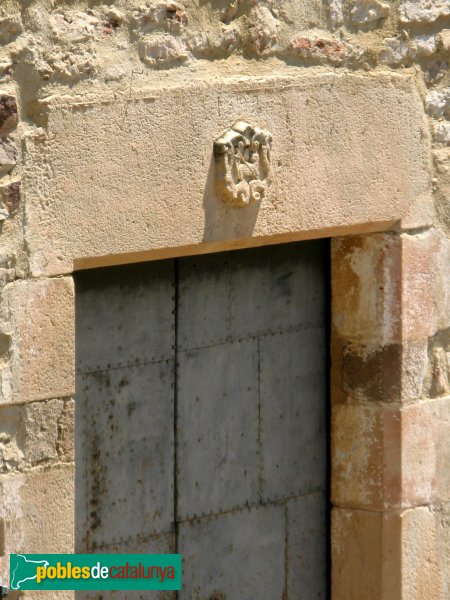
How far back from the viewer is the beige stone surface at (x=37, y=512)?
12.8 feet

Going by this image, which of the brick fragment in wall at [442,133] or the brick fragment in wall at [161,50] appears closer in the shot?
the brick fragment in wall at [161,50]

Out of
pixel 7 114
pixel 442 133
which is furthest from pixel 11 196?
pixel 442 133

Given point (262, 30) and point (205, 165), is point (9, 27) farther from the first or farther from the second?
point (262, 30)

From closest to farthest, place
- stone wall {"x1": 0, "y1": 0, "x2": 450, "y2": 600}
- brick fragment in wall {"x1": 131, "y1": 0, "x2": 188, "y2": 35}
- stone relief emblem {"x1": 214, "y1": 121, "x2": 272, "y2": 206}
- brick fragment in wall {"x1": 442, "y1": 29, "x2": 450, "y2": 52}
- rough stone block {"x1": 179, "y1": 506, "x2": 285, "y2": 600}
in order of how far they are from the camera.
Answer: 1. stone wall {"x1": 0, "y1": 0, "x2": 450, "y2": 600}
2. brick fragment in wall {"x1": 131, "y1": 0, "x2": 188, "y2": 35}
3. stone relief emblem {"x1": 214, "y1": 121, "x2": 272, "y2": 206}
4. rough stone block {"x1": 179, "y1": 506, "x2": 285, "y2": 600}
5. brick fragment in wall {"x1": 442, "y1": 29, "x2": 450, "y2": 52}

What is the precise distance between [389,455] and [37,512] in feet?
5.16

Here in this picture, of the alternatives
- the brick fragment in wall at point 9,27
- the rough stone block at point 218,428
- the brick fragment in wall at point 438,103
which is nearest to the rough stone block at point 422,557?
the rough stone block at point 218,428

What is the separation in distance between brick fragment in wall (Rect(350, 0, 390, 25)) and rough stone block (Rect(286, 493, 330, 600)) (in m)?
1.69

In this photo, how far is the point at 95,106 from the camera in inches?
158

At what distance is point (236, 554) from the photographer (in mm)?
4992

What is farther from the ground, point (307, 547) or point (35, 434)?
point (35, 434)

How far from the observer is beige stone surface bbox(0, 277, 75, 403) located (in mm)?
3881

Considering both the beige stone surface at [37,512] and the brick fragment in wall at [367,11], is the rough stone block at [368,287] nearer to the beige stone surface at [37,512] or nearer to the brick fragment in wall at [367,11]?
the brick fragment in wall at [367,11]

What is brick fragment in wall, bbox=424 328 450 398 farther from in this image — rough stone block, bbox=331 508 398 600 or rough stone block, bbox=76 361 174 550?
rough stone block, bbox=76 361 174 550

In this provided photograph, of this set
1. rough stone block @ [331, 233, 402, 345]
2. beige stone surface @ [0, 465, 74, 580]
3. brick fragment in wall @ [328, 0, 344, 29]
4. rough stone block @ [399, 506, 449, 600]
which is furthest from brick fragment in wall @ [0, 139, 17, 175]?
rough stone block @ [399, 506, 449, 600]
